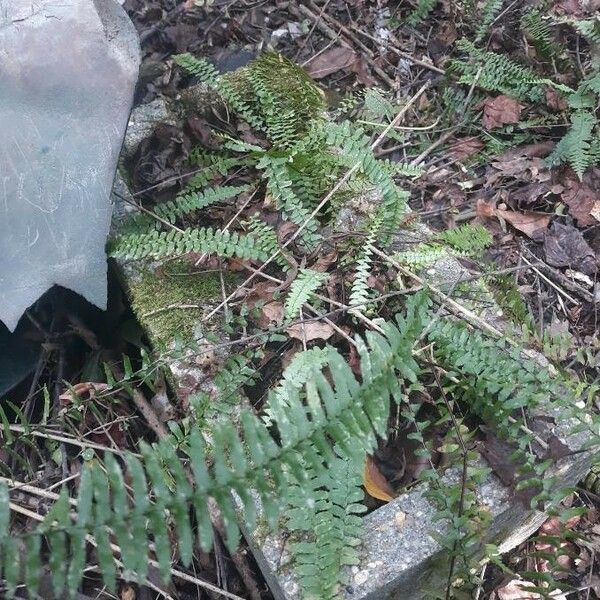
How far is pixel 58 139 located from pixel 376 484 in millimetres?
1797

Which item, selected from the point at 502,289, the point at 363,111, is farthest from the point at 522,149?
the point at 502,289

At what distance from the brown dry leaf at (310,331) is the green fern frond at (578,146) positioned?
1818 millimetres

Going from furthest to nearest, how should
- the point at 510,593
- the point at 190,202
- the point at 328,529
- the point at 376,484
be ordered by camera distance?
the point at 190,202
the point at 510,593
the point at 376,484
the point at 328,529

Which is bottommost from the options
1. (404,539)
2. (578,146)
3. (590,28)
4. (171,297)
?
(404,539)

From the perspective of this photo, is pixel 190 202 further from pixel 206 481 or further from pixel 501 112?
pixel 501 112

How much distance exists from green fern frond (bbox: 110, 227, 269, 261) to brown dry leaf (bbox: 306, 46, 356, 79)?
1903mm

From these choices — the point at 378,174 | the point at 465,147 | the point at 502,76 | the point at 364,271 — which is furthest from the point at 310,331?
the point at 502,76

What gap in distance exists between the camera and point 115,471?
1481 mm

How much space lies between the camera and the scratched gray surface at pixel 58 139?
2441 millimetres

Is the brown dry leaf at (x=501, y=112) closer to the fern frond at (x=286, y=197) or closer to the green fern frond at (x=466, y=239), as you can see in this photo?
the green fern frond at (x=466, y=239)

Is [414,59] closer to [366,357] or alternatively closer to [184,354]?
[184,354]

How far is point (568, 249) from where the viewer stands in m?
3.46

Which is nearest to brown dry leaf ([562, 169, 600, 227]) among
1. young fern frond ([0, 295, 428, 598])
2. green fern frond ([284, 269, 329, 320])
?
green fern frond ([284, 269, 329, 320])

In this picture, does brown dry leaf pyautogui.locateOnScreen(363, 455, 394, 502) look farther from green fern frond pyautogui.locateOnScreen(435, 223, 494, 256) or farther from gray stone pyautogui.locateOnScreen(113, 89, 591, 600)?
green fern frond pyautogui.locateOnScreen(435, 223, 494, 256)
